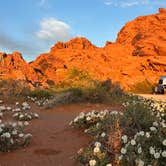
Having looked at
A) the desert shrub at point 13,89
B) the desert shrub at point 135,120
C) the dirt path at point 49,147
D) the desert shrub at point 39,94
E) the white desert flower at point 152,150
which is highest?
the desert shrub at point 13,89

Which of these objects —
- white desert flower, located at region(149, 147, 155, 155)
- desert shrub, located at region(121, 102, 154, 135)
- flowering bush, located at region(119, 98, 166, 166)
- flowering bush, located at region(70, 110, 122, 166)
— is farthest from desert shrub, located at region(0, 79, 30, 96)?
white desert flower, located at region(149, 147, 155, 155)

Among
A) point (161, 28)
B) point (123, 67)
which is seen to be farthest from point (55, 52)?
point (161, 28)

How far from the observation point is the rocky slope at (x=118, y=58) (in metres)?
51.6

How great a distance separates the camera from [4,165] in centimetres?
643

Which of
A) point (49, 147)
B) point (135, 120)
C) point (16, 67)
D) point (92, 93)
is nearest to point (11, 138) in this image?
point (49, 147)

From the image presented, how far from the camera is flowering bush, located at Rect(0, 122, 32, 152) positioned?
288 inches

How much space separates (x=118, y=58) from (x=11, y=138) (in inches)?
1938

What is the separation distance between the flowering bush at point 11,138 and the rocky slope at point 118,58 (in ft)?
128

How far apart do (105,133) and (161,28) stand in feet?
179

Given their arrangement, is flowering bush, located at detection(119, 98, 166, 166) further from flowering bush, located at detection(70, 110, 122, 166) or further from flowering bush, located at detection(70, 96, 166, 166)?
flowering bush, located at detection(70, 110, 122, 166)

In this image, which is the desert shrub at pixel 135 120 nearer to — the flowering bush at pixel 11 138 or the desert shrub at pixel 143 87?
the flowering bush at pixel 11 138

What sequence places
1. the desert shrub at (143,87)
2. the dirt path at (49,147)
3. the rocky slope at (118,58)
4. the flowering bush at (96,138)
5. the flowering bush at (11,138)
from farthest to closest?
the rocky slope at (118,58) < the desert shrub at (143,87) < the flowering bush at (11,138) < the dirt path at (49,147) < the flowering bush at (96,138)

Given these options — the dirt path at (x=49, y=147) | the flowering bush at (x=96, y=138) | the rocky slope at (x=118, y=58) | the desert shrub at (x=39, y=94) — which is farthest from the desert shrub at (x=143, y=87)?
the flowering bush at (x=96, y=138)

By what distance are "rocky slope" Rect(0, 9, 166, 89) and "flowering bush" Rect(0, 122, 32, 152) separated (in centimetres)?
3889
